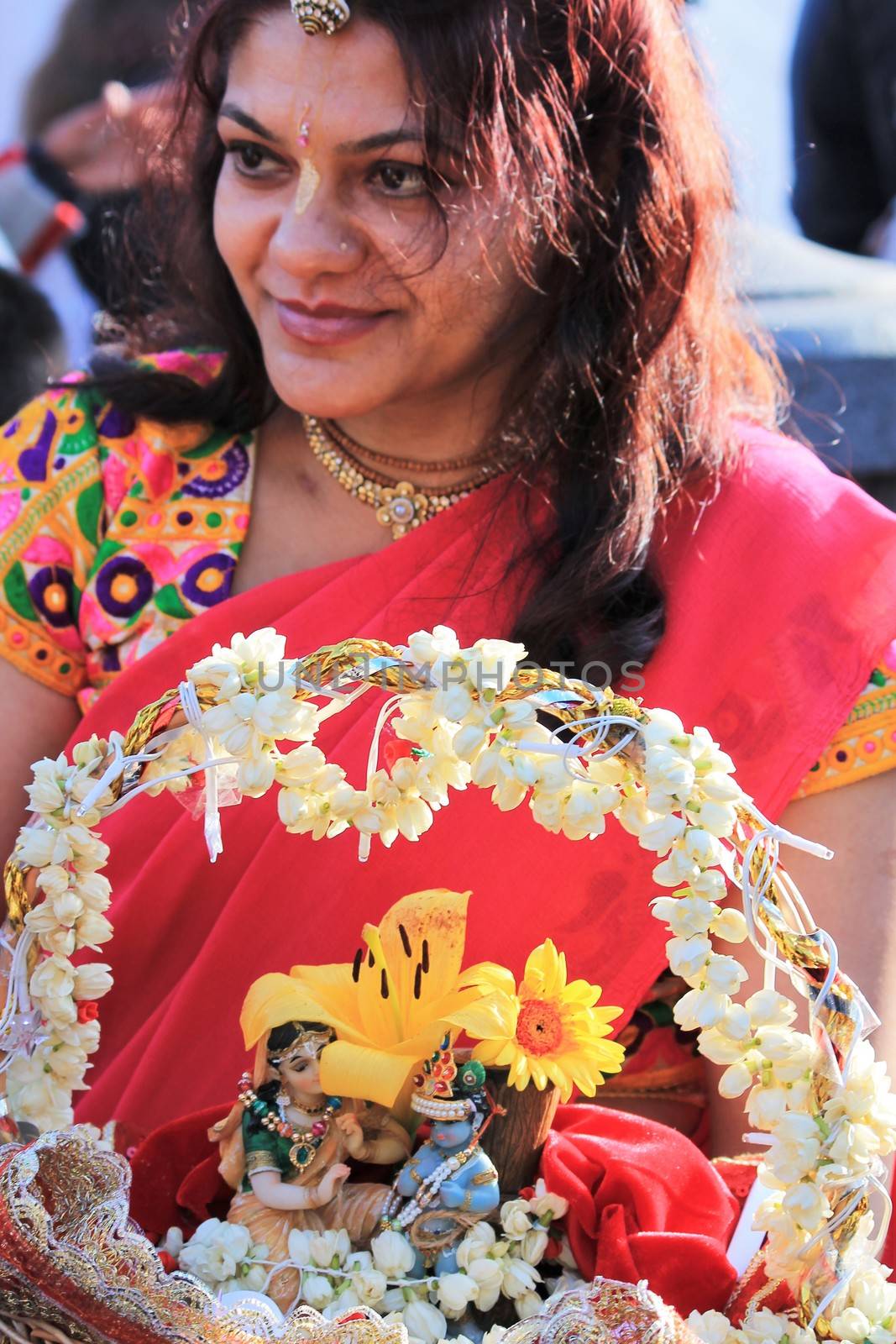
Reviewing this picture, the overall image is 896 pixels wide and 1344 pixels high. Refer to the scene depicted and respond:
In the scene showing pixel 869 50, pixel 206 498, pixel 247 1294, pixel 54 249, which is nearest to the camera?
pixel 247 1294

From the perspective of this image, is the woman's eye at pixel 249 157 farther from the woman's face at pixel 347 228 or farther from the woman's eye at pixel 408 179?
the woman's eye at pixel 408 179


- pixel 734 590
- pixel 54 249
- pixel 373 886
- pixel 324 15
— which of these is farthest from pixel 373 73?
pixel 54 249

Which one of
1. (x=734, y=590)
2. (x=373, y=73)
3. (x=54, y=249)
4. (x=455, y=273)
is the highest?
(x=373, y=73)

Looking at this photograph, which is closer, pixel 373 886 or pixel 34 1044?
pixel 34 1044

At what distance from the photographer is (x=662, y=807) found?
869 mm

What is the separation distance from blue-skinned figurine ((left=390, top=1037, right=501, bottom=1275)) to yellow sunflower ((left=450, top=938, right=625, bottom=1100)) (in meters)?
0.02

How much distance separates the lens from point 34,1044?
994 mm

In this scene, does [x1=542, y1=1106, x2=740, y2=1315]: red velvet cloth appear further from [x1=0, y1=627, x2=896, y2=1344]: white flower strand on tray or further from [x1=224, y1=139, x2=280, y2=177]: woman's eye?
[x1=224, y1=139, x2=280, y2=177]: woman's eye

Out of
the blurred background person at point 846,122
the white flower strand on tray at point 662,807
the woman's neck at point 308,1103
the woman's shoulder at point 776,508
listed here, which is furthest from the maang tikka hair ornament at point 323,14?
the blurred background person at point 846,122

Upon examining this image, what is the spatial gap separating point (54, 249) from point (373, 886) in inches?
65.9

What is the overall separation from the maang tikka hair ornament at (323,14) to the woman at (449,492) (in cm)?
1

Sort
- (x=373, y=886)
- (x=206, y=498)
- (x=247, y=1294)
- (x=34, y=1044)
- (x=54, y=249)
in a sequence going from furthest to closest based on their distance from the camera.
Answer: (x=54, y=249), (x=206, y=498), (x=373, y=886), (x=34, y=1044), (x=247, y=1294)

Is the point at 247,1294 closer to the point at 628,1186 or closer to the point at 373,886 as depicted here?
the point at 628,1186

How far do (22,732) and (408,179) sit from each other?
65cm
